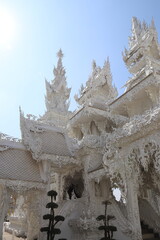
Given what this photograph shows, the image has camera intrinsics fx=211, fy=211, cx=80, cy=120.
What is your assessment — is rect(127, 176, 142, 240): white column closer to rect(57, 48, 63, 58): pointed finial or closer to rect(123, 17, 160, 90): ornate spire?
rect(123, 17, 160, 90): ornate spire

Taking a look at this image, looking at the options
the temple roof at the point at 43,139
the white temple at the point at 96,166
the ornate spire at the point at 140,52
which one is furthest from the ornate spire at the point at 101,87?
the temple roof at the point at 43,139

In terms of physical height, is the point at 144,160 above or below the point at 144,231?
above

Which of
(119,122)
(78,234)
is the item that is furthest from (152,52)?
(78,234)

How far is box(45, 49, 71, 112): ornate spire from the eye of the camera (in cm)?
2513

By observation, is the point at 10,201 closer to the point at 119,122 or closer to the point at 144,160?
the point at 144,160

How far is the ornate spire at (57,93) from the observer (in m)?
25.1

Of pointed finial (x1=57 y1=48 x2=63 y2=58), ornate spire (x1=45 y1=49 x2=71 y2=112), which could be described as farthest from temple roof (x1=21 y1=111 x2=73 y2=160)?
pointed finial (x1=57 y1=48 x2=63 y2=58)

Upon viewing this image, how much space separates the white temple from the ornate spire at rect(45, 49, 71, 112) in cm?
1142

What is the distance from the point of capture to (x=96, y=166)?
10008 mm

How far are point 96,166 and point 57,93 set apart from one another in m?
17.4

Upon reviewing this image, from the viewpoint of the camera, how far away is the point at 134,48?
15.1 m

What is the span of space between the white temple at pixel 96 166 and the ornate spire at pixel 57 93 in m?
11.4

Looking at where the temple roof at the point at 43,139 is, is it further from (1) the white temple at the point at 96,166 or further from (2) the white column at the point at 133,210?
(2) the white column at the point at 133,210

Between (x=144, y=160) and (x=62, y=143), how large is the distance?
5.42 meters
